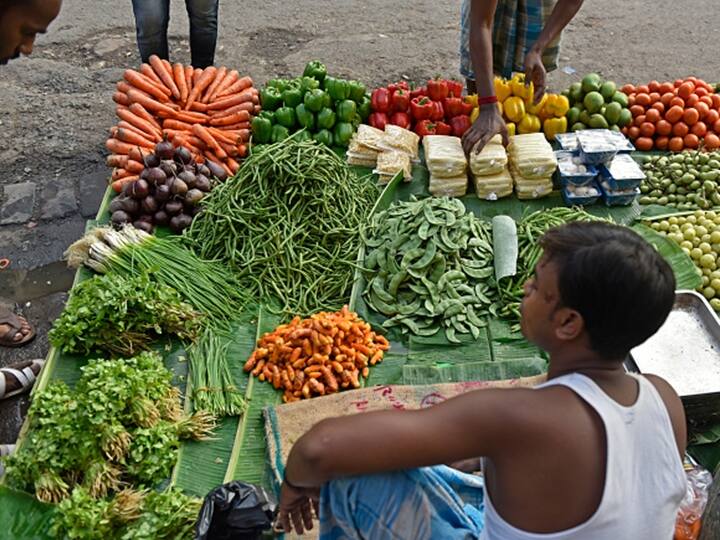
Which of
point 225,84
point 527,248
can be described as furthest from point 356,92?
point 527,248

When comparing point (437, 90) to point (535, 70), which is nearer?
point (535, 70)

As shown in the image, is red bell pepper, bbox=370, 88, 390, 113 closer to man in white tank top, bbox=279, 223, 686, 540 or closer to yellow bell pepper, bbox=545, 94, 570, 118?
yellow bell pepper, bbox=545, 94, 570, 118

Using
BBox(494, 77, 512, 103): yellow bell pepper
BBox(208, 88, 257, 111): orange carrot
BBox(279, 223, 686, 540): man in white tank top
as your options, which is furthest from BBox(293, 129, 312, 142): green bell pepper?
BBox(279, 223, 686, 540): man in white tank top

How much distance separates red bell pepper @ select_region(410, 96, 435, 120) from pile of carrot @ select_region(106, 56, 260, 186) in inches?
46.6

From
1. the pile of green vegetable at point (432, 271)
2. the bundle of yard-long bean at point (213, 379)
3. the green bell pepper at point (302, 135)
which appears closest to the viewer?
the bundle of yard-long bean at point (213, 379)

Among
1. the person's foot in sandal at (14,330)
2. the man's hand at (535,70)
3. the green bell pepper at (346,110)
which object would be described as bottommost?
the person's foot in sandal at (14,330)

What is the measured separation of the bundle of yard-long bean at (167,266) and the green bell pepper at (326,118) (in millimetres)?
1516

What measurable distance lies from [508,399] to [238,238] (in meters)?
2.80

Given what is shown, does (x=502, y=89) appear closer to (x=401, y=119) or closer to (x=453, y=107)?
(x=453, y=107)

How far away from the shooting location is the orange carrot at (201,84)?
17.3 ft

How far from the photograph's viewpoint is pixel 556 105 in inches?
194

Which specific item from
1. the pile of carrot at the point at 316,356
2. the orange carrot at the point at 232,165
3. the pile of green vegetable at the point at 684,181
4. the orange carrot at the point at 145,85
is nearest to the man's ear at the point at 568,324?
the pile of carrot at the point at 316,356

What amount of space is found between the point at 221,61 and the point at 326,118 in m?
2.92

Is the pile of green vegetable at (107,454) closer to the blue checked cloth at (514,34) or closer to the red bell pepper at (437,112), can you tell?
the red bell pepper at (437,112)
